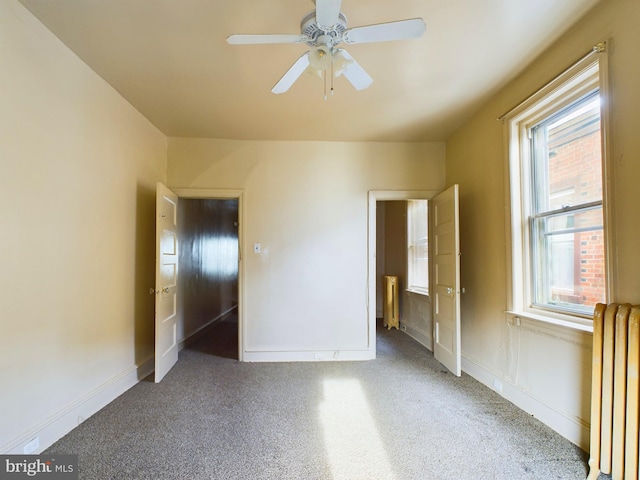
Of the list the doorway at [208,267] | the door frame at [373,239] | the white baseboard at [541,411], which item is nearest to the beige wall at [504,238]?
the white baseboard at [541,411]

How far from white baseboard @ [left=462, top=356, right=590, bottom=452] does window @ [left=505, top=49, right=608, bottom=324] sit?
0.65m

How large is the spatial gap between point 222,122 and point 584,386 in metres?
3.80

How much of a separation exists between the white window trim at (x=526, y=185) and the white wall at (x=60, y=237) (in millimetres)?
3402

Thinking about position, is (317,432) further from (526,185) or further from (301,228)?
(526,185)

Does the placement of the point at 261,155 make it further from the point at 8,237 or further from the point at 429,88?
the point at 8,237

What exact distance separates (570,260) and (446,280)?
1300mm

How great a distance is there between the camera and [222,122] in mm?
3365

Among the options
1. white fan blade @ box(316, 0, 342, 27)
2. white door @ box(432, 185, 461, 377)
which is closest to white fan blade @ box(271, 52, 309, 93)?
white fan blade @ box(316, 0, 342, 27)

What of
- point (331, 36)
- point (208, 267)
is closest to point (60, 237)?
point (331, 36)

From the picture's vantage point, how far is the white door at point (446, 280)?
3162 millimetres

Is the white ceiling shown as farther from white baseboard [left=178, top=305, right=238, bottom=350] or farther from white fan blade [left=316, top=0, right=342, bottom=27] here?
white baseboard [left=178, top=305, right=238, bottom=350]

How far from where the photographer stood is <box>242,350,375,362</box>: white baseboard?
3713 mm

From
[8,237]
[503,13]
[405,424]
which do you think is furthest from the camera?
[405,424]

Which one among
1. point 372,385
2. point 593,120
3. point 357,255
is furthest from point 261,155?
point 593,120
